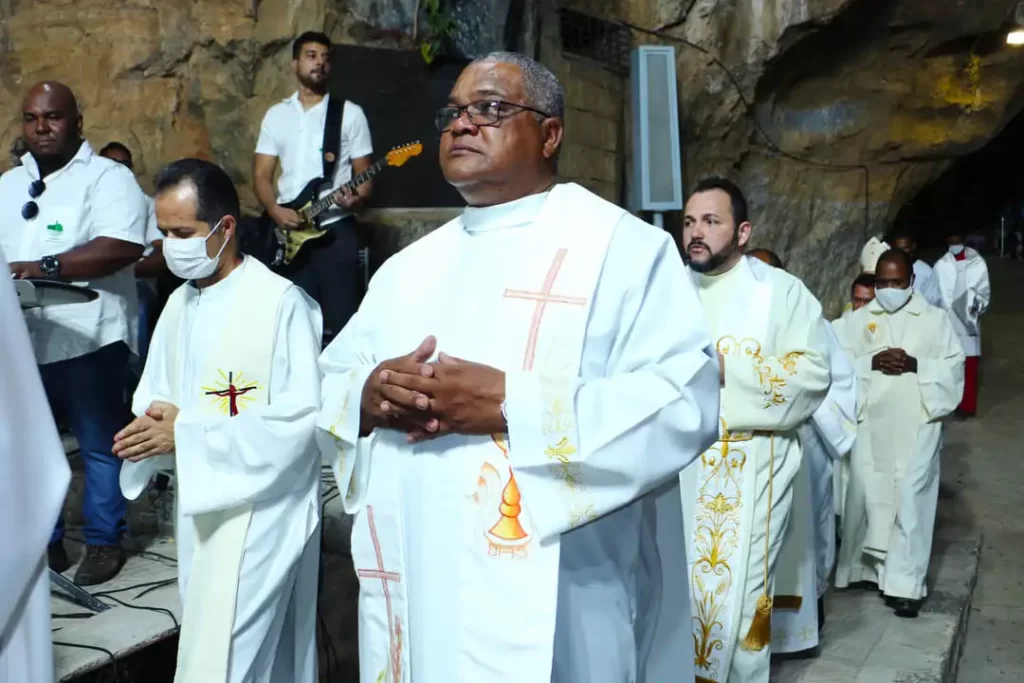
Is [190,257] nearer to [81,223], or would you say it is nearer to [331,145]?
[81,223]

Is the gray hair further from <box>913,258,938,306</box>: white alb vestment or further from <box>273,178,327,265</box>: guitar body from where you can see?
<box>913,258,938,306</box>: white alb vestment

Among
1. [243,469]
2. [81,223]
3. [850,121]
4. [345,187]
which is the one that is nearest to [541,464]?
[243,469]

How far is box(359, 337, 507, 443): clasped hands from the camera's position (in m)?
2.17

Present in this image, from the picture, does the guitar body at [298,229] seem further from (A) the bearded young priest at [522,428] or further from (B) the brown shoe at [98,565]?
(A) the bearded young priest at [522,428]

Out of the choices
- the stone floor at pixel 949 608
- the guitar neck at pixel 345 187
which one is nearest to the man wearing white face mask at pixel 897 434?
the stone floor at pixel 949 608

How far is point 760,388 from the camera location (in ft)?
12.7

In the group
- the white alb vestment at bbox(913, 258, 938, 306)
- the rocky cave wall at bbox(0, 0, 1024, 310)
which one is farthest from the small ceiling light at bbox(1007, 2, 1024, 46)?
the white alb vestment at bbox(913, 258, 938, 306)

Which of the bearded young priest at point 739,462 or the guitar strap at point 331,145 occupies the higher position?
the guitar strap at point 331,145

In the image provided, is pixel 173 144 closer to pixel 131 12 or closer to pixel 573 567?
pixel 131 12

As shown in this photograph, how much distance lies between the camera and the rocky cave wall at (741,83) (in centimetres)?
826

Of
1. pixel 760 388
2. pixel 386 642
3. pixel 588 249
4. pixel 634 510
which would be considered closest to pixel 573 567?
pixel 634 510

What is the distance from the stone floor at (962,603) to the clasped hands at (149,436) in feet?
9.43

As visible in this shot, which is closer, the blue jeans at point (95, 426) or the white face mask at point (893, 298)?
the blue jeans at point (95, 426)

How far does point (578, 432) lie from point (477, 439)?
10.5 inches
